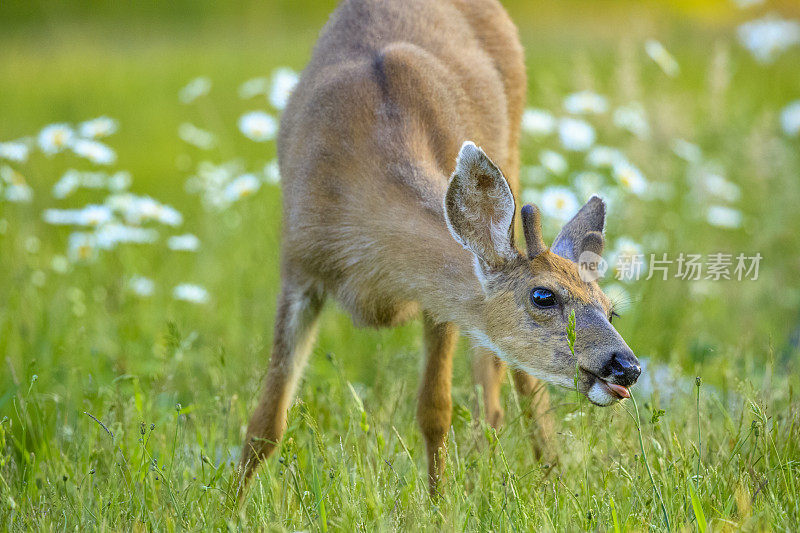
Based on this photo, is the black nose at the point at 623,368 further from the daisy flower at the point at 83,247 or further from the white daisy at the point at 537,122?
the daisy flower at the point at 83,247

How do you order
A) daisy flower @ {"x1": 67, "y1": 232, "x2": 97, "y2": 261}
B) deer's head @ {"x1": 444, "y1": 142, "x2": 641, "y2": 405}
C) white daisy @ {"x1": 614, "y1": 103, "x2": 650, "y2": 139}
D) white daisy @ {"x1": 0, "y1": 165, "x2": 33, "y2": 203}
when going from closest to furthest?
deer's head @ {"x1": 444, "y1": 142, "x2": 641, "y2": 405} < white daisy @ {"x1": 0, "y1": 165, "x2": 33, "y2": 203} < daisy flower @ {"x1": 67, "y1": 232, "x2": 97, "y2": 261} < white daisy @ {"x1": 614, "y1": 103, "x2": 650, "y2": 139}

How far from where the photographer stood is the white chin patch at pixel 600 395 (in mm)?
3014

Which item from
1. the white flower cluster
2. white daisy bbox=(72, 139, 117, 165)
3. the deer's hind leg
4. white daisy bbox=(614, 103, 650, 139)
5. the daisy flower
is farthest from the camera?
white daisy bbox=(614, 103, 650, 139)

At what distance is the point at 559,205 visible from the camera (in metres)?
5.25

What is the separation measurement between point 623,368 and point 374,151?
1310mm

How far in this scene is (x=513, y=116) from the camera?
510 cm

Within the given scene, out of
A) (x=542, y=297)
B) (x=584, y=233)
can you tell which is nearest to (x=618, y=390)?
(x=542, y=297)

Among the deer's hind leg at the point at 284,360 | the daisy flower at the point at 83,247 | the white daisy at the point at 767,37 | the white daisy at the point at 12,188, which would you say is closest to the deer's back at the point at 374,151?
the deer's hind leg at the point at 284,360

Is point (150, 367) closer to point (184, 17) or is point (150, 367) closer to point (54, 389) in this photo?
point (54, 389)

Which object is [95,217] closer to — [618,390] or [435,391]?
[435,391]

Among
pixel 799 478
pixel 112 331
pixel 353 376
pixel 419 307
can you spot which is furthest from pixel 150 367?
pixel 799 478

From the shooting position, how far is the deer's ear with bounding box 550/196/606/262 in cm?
335

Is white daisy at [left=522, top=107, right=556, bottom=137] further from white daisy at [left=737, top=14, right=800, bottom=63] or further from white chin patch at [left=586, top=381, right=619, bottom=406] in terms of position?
white chin patch at [left=586, top=381, right=619, bottom=406]

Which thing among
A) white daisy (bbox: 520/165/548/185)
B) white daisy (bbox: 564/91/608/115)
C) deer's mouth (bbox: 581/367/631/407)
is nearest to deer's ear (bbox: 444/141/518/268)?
deer's mouth (bbox: 581/367/631/407)
